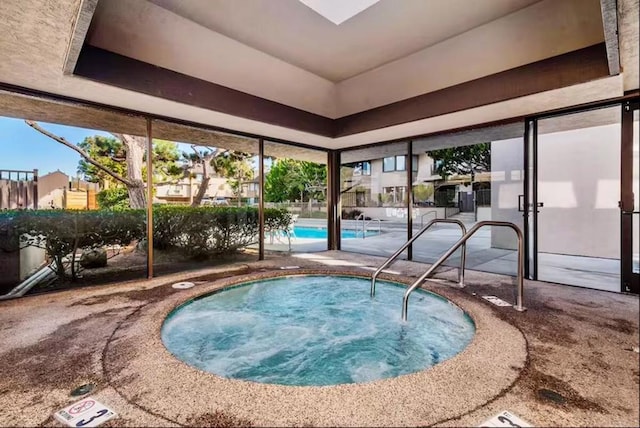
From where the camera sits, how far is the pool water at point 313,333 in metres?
2.73

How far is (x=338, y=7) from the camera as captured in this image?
359 cm

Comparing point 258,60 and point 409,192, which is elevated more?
point 258,60

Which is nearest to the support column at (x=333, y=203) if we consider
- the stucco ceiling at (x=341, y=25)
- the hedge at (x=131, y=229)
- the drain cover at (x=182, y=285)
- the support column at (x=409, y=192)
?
the hedge at (x=131, y=229)

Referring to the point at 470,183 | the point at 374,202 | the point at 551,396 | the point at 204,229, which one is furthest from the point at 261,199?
the point at 551,396

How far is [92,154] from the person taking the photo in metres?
4.40

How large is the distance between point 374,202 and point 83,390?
6249mm

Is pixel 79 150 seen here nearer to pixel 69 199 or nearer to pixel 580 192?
pixel 69 199

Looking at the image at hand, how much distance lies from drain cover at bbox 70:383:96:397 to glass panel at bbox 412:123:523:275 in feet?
16.1

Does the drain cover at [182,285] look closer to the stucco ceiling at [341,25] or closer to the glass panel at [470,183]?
the stucco ceiling at [341,25]

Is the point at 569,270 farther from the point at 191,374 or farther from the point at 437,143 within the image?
the point at 191,374

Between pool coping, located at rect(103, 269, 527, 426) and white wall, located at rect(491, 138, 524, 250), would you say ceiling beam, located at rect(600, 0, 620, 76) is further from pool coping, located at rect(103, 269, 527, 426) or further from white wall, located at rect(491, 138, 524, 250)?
white wall, located at rect(491, 138, 524, 250)

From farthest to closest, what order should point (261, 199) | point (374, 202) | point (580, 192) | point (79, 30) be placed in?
point (374, 202) → point (261, 199) → point (580, 192) → point (79, 30)

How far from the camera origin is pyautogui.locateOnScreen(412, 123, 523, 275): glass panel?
536 cm

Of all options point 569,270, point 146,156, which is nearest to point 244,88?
point 146,156
